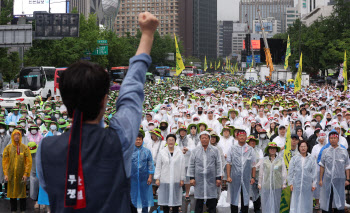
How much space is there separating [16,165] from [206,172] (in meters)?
3.69

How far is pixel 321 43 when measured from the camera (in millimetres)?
64562

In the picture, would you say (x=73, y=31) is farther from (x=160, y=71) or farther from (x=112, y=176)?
(x=160, y=71)

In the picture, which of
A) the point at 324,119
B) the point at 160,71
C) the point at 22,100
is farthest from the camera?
the point at 160,71

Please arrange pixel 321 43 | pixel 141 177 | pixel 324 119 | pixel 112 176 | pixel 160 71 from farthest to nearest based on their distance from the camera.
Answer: pixel 160 71
pixel 321 43
pixel 324 119
pixel 141 177
pixel 112 176

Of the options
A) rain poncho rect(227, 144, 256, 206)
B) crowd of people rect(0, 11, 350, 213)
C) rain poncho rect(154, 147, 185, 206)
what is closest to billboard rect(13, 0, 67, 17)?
crowd of people rect(0, 11, 350, 213)

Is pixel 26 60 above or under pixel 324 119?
above

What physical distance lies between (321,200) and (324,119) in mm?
7104

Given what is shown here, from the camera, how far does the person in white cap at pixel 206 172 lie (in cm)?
1025

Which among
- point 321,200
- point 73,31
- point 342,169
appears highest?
point 73,31

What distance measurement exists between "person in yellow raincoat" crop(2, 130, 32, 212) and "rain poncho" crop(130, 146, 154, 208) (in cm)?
228

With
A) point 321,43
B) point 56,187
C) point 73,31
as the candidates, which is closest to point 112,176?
point 56,187

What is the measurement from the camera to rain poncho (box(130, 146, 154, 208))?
31.7 feet

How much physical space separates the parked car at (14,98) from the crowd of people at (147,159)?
32.3 ft

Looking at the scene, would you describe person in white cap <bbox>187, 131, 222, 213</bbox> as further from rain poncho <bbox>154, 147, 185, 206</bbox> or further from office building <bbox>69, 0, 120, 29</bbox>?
office building <bbox>69, 0, 120, 29</bbox>
